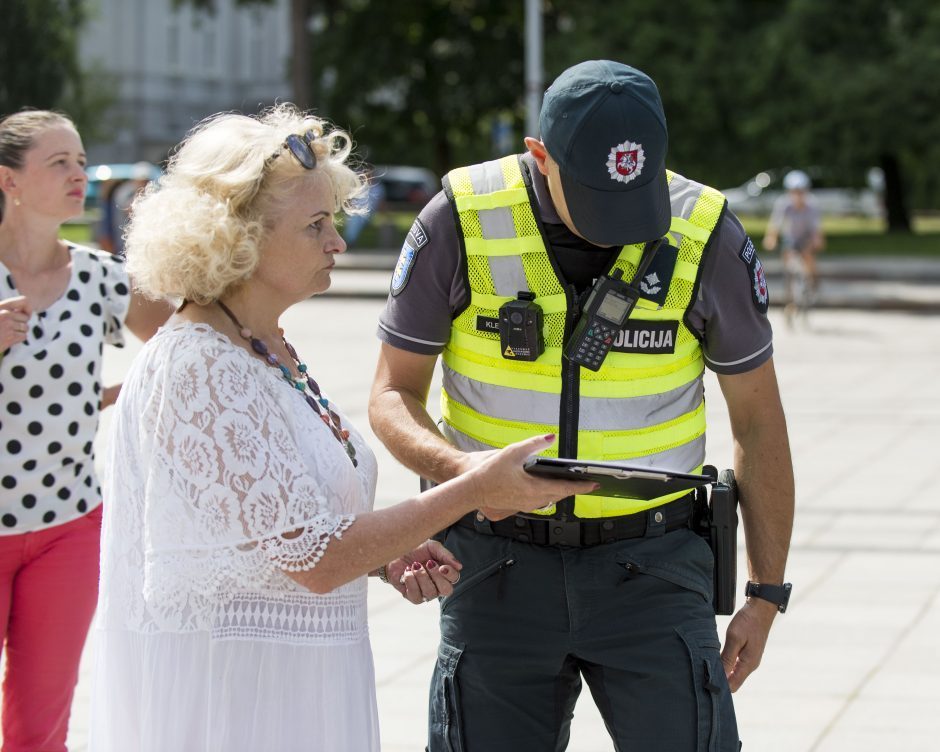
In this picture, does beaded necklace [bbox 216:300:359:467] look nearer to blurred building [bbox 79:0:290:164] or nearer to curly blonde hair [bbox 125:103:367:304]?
curly blonde hair [bbox 125:103:367:304]

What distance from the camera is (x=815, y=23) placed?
28.2m

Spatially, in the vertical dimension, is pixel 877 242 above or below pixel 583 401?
below

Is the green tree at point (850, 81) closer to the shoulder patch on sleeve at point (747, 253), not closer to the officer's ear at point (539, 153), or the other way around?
the shoulder patch on sleeve at point (747, 253)

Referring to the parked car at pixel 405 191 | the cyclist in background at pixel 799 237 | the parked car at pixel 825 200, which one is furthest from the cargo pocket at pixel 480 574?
the parked car at pixel 405 191

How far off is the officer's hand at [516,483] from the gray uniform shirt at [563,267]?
60 cm

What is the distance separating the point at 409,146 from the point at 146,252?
115 feet

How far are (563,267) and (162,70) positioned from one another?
58.3 metres

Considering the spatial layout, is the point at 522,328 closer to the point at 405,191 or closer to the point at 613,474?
the point at 613,474

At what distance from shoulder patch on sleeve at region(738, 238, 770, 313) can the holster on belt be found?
0.34 m

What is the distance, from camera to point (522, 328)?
2871mm

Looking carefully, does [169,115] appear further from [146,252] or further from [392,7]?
[146,252]

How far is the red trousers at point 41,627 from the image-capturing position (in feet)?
12.4

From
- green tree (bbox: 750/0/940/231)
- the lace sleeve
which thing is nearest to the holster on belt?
the lace sleeve

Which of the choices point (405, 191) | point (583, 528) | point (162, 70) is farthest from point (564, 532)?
point (162, 70)
